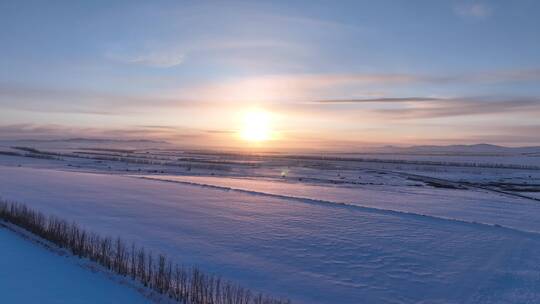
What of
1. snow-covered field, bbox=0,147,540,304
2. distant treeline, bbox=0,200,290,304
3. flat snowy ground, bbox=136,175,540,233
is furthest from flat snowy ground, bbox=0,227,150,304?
flat snowy ground, bbox=136,175,540,233

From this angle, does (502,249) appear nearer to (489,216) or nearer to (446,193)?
(489,216)

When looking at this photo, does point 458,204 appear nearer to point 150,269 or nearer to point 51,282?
point 150,269

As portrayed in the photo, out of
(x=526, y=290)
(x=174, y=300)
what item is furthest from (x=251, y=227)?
(x=526, y=290)

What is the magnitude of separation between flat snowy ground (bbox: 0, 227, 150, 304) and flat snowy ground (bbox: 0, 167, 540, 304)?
263 centimetres

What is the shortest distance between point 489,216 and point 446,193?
1149 centimetres

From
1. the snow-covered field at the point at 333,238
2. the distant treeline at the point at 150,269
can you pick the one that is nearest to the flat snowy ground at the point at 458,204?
the snow-covered field at the point at 333,238

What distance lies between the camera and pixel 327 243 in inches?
576

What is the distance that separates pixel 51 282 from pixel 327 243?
821 cm

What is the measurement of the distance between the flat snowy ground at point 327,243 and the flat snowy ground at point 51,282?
263 centimetres

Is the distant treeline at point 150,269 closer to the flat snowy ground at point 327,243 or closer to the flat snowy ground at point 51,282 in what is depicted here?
the flat snowy ground at point 51,282

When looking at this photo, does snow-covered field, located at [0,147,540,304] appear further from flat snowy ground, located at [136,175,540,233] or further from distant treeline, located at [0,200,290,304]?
distant treeline, located at [0,200,290,304]

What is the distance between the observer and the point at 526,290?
35.0 ft

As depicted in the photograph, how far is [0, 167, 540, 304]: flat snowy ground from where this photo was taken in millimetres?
10625

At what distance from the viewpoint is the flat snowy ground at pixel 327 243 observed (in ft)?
34.9
